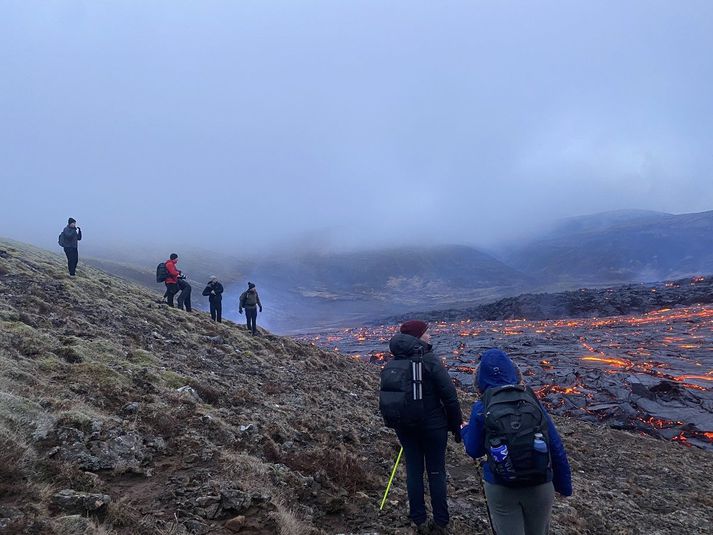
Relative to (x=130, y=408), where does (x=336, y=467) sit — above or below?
below

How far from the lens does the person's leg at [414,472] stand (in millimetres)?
5566

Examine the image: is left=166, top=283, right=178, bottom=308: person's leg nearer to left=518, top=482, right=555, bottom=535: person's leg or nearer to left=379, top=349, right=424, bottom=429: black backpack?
left=379, top=349, right=424, bottom=429: black backpack

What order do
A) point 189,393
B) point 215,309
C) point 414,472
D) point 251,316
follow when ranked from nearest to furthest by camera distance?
point 414,472
point 189,393
point 251,316
point 215,309

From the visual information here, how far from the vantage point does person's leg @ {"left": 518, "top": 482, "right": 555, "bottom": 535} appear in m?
4.03

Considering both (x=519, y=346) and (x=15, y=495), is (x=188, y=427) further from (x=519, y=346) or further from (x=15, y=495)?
(x=519, y=346)

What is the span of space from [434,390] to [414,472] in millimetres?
1149

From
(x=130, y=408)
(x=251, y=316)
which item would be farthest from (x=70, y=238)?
(x=130, y=408)

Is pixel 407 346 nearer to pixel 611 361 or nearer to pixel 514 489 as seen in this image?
pixel 514 489

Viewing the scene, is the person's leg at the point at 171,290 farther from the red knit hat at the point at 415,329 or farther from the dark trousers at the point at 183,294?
the red knit hat at the point at 415,329

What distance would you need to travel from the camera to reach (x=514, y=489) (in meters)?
4.04

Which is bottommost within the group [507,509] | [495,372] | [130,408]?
[130,408]

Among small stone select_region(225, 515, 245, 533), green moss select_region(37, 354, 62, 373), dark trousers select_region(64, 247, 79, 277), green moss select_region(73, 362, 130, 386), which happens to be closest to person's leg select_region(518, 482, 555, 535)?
small stone select_region(225, 515, 245, 533)

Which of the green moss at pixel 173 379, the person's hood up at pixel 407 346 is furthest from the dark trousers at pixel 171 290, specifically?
the person's hood up at pixel 407 346

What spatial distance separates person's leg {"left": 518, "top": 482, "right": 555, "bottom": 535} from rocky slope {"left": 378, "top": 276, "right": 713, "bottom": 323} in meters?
69.6
